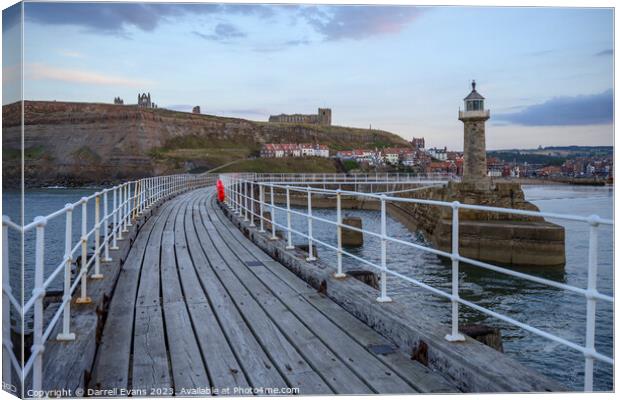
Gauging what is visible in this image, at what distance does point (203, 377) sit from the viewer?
366 centimetres

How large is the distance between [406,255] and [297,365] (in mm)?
20182

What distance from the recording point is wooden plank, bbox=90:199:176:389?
3.67 m

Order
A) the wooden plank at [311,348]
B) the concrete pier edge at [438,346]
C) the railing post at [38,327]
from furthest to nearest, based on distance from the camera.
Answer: the wooden plank at [311,348], the concrete pier edge at [438,346], the railing post at [38,327]

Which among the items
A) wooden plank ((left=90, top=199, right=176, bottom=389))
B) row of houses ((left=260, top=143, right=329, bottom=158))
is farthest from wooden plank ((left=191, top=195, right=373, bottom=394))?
row of houses ((left=260, top=143, right=329, bottom=158))

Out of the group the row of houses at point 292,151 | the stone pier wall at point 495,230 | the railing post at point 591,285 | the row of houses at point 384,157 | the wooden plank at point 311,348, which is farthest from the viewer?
the row of houses at point 292,151

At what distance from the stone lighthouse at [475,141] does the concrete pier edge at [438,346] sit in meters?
30.1

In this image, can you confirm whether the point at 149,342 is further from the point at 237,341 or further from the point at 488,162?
the point at 488,162

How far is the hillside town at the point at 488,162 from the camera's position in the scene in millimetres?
5613

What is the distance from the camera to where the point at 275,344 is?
4320 mm

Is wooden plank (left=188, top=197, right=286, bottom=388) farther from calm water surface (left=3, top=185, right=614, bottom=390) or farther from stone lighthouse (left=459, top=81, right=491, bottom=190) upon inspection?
stone lighthouse (left=459, top=81, right=491, bottom=190)

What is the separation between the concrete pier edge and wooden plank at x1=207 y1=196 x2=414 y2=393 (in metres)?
0.30

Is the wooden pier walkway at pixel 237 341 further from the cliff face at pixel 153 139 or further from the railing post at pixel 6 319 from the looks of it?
the cliff face at pixel 153 139

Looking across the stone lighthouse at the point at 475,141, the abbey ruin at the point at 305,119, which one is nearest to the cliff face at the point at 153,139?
the abbey ruin at the point at 305,119

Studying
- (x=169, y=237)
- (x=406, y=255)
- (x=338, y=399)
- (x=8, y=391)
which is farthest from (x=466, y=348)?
(x=406, y=255)
